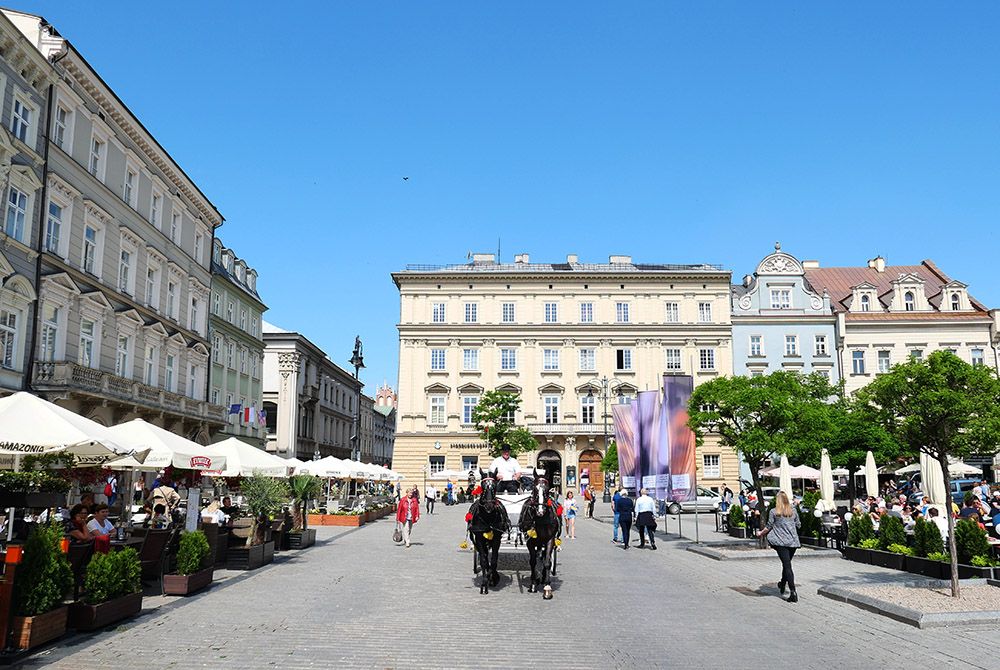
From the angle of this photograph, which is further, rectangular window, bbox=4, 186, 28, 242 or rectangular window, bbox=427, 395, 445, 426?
rectangular window, bbox=427, 395, 445, 426

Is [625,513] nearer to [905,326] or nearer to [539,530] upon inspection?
[539,530]

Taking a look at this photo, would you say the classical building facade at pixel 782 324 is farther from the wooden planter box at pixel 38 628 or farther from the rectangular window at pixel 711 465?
the wooden planter box at pixel 38 628

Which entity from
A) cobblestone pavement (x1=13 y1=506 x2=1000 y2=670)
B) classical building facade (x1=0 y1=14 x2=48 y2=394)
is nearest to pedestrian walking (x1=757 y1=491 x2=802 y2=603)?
cobblestone pavement (x1=13 y1=506 x2=1000 y2=670)

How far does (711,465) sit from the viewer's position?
6381 centimetres

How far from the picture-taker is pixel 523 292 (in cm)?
6744

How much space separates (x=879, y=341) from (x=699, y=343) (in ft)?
43.5

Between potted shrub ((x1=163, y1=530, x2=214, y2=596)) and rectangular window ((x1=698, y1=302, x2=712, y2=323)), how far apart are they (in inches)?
2259

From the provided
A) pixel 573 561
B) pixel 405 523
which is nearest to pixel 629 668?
pixel 573 561

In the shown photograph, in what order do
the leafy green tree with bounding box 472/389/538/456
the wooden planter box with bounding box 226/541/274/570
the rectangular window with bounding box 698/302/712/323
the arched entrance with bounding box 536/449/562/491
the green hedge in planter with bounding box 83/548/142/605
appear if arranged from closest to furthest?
1. the green hedge in planter with bounding box 83/548/142/605
2. the wooden planter box with bounding box 226/541/274/570
3. the leafy green tree with bounding box 472/389/538/456
4. the arched entrance with bounding box 536/449/562/491
5. the rectangular window with bounding box 698/302/712/323

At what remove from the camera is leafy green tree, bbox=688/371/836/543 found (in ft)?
71.8

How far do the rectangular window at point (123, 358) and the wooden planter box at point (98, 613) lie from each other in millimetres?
24421

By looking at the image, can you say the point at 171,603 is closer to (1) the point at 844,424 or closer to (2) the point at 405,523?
(2) the point at 405,523

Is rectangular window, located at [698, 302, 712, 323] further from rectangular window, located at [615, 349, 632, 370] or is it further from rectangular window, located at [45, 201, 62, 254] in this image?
rectangular window, located at [45, 201, 62, 254]

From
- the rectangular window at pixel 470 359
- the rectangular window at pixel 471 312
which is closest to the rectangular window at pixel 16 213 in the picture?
the rectangular window at pixel 470 359
